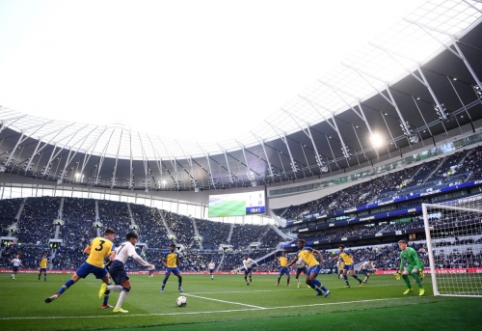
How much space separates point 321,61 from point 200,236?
133ft

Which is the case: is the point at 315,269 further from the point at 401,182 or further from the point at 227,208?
the point at 227,208

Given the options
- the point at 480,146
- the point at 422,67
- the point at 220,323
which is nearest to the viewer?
the point at 220,323

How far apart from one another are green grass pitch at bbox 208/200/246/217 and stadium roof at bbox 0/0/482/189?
441cm

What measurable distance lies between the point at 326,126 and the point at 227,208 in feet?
78.4

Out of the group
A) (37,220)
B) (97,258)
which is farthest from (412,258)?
(37,220)

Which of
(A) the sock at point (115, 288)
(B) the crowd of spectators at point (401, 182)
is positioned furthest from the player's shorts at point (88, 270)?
(B) the crowd of spectators at point (401, 182)

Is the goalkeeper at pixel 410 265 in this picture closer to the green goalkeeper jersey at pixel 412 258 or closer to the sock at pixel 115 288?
the green goalkeeper jersey at pixel 412 258

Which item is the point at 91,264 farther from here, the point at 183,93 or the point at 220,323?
the point at 183,93

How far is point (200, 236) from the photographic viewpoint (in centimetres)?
6203

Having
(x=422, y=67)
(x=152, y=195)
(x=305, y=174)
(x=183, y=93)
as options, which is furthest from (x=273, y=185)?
(x=422, y=67)

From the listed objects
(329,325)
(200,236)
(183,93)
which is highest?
(183,93)

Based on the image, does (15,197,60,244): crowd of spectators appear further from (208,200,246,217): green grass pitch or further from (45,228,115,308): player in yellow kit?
(45,228,115,308): player in yellow kit

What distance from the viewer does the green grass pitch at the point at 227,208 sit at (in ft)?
192

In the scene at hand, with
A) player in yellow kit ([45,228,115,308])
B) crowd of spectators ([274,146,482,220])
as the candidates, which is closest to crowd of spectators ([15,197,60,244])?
crowd of spectators ([274,146,482,220])
